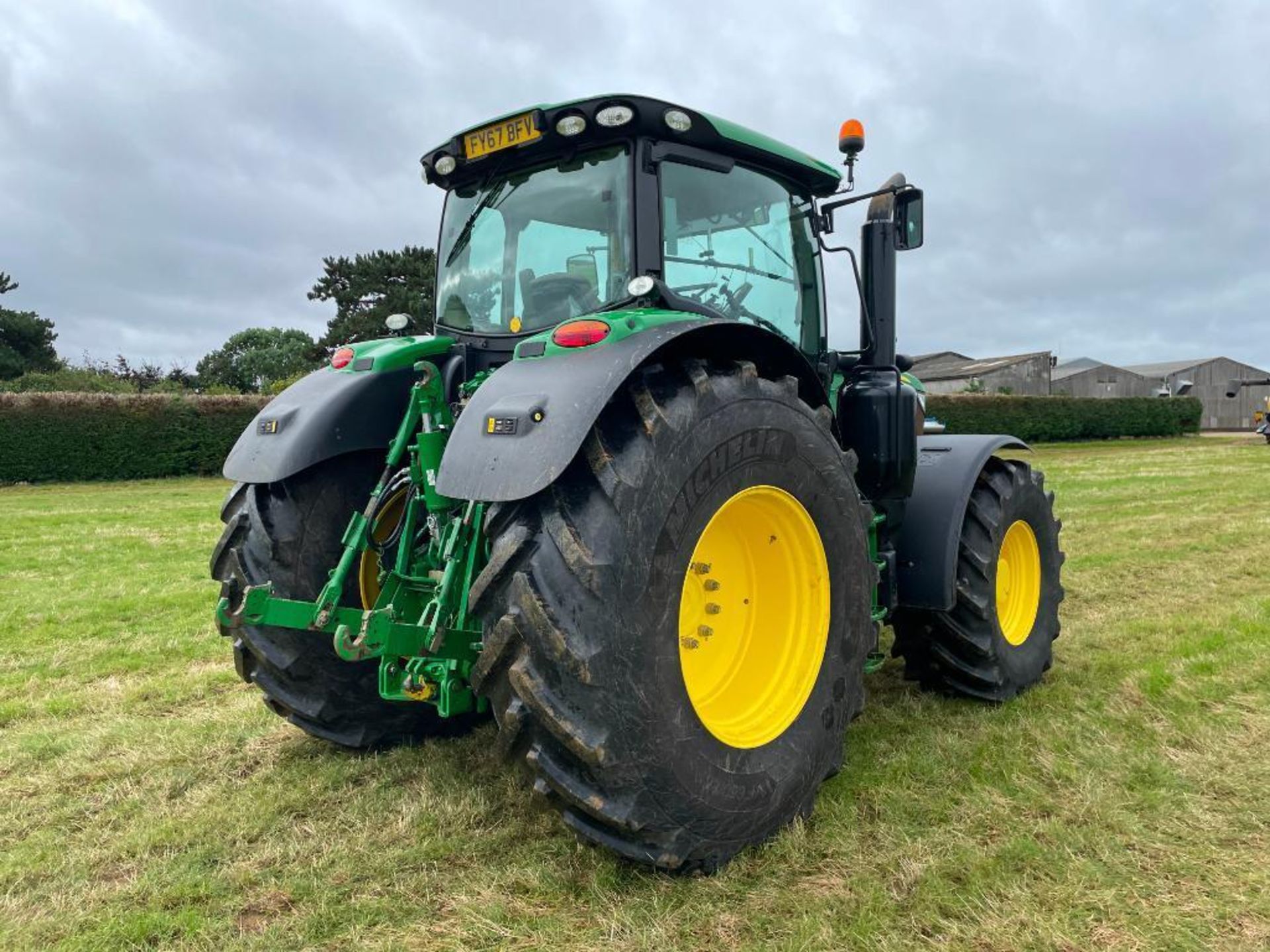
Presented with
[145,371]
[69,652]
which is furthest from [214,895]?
[145,371]

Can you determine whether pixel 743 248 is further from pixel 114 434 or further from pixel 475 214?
pixel 114 434

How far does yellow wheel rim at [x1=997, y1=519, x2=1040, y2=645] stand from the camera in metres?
4.49

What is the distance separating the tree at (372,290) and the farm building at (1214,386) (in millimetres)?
38674

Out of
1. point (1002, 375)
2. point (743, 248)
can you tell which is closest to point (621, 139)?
point (743, 248)

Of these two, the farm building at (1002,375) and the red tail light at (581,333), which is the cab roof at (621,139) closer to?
the red tail light at (581,333)

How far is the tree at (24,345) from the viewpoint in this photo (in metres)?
38.7

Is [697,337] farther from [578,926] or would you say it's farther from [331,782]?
[331,782]

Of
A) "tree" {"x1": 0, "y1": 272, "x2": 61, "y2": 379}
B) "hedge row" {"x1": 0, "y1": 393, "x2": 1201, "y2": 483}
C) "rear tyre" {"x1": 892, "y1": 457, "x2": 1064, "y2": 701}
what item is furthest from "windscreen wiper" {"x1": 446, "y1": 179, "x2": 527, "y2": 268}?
"tree" {"x1": 0, "y1": 272, "x2": 61, "y2": 379}

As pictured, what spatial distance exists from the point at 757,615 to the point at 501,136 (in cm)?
197

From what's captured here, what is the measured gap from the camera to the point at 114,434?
1962 cm

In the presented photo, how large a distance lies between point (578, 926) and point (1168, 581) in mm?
6086

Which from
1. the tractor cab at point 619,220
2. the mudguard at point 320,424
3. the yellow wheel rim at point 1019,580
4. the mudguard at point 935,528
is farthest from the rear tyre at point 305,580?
the yellow wheel rim at point 1019,580

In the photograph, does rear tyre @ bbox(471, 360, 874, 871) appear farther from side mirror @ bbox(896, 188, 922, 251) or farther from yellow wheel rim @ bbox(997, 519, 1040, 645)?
yellow wheel rim @ bbox(997, 519, 1040, 645)

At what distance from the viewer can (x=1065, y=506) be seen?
1197 centimetres
